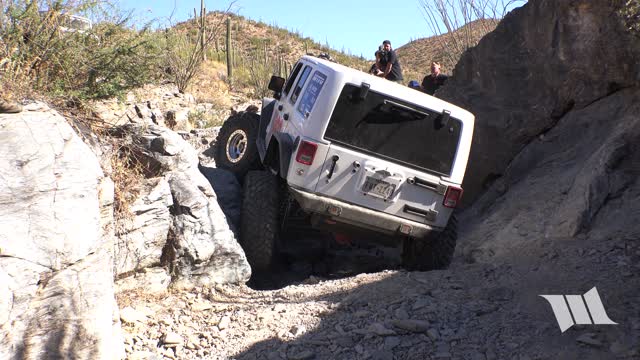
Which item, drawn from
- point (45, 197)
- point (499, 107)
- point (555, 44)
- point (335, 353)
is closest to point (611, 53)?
point (555, 44)

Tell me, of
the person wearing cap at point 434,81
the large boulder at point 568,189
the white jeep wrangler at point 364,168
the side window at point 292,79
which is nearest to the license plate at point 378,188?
Result: the white jeep wrangler at point 364,168

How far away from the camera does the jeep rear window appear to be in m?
5.70

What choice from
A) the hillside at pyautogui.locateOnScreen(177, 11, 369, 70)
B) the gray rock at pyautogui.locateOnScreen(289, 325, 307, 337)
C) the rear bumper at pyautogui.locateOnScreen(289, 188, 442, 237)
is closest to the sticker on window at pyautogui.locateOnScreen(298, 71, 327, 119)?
the rear bumper at pyautogui.locateOnScreen(289, 188, 442, 237)

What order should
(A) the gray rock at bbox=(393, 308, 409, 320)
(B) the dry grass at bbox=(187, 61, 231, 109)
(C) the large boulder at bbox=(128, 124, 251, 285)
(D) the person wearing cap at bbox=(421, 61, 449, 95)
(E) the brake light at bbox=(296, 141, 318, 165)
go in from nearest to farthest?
(A) the gray rock at bbox=(393, 308, 409, 320) → (E) the brake light at bbox=(296, 141, 318, 165) → (C) the large boulder at bbox=(128, 124, 251, 285) → (D) the person wearing cap at bbox=(421, 61, 449, 95) → (B) the dry grass at bbox=(187, 61, 231, 109)

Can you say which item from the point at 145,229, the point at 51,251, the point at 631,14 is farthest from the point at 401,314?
the point at 631,14

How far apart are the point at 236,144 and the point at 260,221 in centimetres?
209

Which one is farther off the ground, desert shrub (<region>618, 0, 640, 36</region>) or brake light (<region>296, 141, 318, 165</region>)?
desert shrub (<region>618, 0, 640, 36</region>)

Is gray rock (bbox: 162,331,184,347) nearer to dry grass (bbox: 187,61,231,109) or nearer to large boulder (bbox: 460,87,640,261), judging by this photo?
large boulder (bbox: 460,87,640,261)

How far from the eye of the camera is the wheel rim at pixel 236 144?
799 cm

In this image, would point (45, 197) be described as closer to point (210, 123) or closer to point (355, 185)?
→ point (355, 185)

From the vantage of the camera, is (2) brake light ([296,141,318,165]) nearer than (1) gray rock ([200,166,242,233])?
Yes

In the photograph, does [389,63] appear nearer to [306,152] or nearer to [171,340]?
[306,152]

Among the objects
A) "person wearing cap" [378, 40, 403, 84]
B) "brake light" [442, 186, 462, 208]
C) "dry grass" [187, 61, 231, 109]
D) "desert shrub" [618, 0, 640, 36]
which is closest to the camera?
"brake light" [442, 186, 462, 208]

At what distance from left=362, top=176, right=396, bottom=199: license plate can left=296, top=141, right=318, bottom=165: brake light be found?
1.85ft
